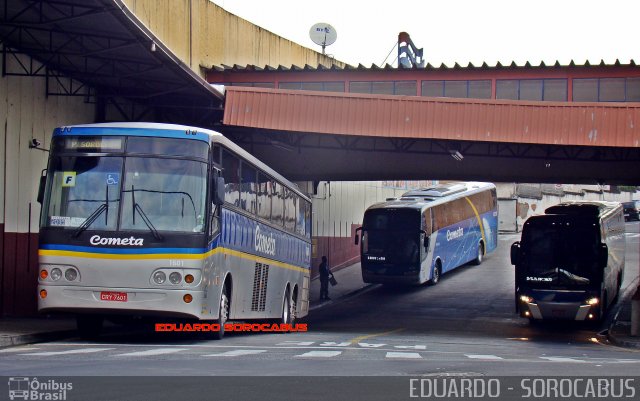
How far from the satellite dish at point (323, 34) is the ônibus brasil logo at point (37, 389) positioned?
36.6 m

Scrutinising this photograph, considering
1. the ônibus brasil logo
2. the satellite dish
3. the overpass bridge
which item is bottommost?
the ônibus brasil logo

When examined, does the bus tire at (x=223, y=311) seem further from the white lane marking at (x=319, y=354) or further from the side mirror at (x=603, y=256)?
the side mirror at (x=603, y=256)

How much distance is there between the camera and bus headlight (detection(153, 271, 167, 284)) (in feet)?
47.9

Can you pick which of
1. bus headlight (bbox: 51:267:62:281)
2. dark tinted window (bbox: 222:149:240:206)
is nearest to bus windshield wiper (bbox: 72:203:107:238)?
bus headlight (bbox: 51:267:62:281)

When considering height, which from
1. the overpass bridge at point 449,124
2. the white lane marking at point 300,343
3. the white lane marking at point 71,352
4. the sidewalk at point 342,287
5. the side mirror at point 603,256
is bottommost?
the sidewalk at point 342,287

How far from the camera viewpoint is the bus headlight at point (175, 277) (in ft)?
48.0

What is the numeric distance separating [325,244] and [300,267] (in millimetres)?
20550

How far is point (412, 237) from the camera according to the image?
129 feet

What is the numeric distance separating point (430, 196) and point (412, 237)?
371 cm

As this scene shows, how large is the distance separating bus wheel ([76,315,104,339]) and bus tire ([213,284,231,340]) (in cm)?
204

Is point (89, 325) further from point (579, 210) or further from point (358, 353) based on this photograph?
point (579, 210)

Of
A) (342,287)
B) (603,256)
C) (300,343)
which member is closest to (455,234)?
(342,287)

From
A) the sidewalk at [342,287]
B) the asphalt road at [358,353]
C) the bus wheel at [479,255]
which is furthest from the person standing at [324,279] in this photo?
the bus wheel at [479,255]

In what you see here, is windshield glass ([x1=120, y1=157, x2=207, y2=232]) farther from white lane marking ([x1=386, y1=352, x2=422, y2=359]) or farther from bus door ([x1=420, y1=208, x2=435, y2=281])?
bus door ([x1=420, y1=208, x2=435, y2=281])
